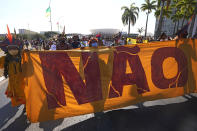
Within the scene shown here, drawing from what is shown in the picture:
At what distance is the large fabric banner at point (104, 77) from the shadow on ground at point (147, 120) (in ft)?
0.80

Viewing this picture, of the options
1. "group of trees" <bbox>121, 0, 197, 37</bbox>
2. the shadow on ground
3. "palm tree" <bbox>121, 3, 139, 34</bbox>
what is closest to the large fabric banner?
the shadow on ground

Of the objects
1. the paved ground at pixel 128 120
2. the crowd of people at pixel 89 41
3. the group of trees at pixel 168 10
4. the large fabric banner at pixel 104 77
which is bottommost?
the paved ground at pixel 128 120

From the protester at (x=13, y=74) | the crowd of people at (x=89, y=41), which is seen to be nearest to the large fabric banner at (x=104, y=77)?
the protester at (x=13, y=74)

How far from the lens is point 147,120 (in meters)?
2.97

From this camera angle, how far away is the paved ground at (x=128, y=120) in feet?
9.06

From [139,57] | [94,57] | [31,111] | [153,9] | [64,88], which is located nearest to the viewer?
[31,111]

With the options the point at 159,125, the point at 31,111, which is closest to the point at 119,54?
the point at 159,125

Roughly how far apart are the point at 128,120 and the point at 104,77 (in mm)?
1055

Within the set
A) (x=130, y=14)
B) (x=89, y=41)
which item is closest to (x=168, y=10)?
(x=130, y=14)

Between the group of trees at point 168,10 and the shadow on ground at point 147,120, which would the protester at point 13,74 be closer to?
the shadow on ground at point 147,120

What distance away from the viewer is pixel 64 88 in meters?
2.94

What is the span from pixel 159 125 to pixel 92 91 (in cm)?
152

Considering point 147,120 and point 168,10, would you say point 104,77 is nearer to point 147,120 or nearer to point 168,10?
point 147,120

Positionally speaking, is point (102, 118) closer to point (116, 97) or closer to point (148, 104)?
point (116, 97)
